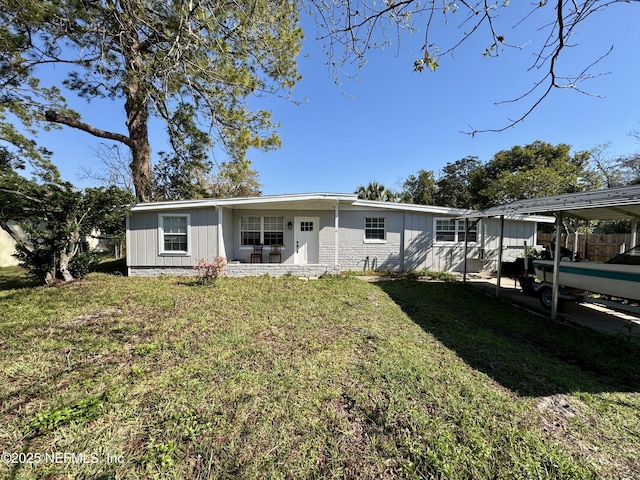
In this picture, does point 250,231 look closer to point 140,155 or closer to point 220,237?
point 220,237

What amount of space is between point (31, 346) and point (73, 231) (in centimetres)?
442

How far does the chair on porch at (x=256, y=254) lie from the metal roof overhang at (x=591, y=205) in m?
8.07

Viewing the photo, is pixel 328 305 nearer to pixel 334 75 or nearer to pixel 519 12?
pixel 334 75

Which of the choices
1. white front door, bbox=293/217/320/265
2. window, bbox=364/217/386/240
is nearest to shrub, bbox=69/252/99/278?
white front door, bbox=293/217/320/265

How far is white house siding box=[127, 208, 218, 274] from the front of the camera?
354 inches

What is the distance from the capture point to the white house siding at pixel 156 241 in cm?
898

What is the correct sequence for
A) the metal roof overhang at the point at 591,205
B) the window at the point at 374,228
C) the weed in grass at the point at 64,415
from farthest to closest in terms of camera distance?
1. the window at the point at 374,228
2. the metal roof overhang at the point at 591,205
3. the weed in grass at the point at 64,415

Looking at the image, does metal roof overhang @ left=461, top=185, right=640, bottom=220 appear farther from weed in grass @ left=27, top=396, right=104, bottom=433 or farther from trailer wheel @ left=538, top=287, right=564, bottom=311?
weed in grass @ left=27, top=396, right=104, bottom=433

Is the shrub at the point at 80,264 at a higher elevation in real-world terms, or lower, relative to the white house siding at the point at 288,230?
lower

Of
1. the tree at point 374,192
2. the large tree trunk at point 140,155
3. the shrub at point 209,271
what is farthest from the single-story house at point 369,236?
the tree at point 374,192

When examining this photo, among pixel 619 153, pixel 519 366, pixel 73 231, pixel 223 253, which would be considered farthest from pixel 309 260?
pixel 619 153

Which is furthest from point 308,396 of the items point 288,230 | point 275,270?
point 288,230

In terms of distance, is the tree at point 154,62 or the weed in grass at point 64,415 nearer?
the weed in grass at point 64,415

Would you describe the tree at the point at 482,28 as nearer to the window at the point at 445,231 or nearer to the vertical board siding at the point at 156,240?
the vertical board siding at the point at 156,240
